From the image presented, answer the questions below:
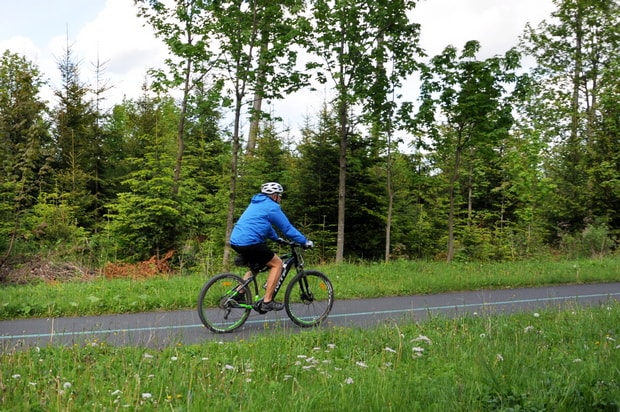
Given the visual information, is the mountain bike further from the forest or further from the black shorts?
the forest

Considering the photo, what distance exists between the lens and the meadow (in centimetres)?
348

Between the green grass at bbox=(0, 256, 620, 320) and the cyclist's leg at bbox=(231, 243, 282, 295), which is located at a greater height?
the cyclist's leg at bbox=(231, 243, 282, 295)

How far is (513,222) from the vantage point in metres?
25.7

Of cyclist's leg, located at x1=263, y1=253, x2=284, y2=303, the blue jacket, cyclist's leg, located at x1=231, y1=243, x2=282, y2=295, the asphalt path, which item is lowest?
the asphalt path

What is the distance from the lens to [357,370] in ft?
14.3

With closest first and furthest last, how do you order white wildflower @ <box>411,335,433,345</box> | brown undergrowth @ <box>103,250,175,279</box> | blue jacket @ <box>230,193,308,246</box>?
white wildflower @ <box>411,335,433,345</box>
blue jacket @ <box>230,193,308,246</box>
brown undergrowth @ <box>103,250,175,279</box>

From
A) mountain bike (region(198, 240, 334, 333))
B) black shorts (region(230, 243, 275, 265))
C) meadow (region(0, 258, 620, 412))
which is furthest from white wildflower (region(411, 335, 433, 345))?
black shorts (region(230, 243, 275, 265))

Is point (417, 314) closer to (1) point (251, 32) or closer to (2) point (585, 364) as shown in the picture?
(2) point (585, 364)

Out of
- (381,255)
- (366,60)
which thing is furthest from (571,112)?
(366,60)

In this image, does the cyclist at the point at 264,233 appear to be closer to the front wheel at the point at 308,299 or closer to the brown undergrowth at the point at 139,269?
the front wheel at the point at 308,299

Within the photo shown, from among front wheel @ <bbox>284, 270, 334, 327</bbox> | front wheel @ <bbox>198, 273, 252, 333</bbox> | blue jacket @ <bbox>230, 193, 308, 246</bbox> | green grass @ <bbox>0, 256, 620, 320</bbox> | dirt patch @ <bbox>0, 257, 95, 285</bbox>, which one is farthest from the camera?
dirt patch @ <bbox>0, 257, 95, 285</bbox>

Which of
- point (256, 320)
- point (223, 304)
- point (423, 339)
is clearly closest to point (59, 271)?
point (256, 320)

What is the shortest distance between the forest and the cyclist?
5.51 meters

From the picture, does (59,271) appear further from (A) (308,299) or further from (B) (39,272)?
(A) (308,299)
